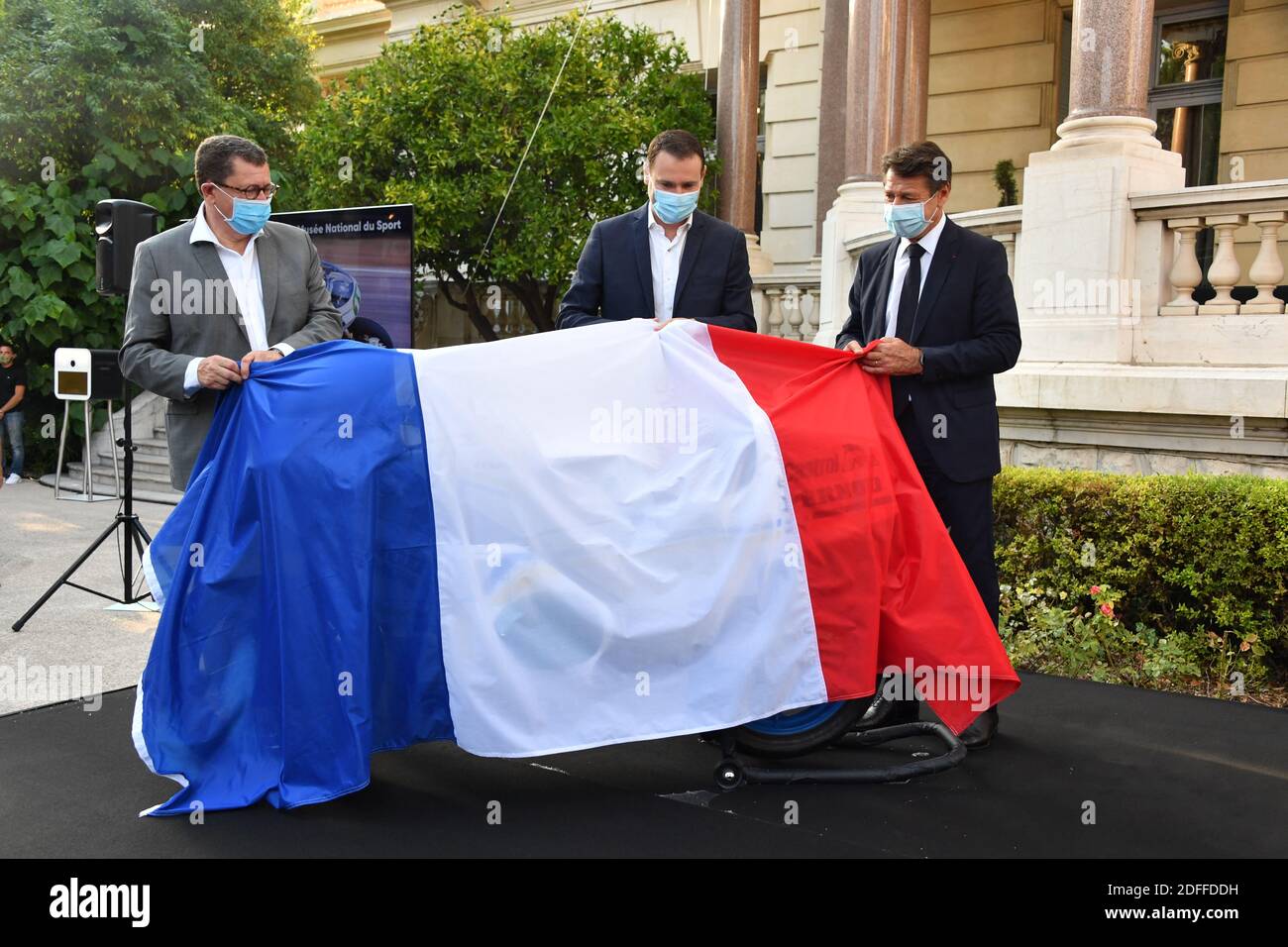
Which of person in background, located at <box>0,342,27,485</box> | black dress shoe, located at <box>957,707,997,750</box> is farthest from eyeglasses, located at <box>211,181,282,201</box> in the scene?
person in background, located at <box>0,342,27,485</box>

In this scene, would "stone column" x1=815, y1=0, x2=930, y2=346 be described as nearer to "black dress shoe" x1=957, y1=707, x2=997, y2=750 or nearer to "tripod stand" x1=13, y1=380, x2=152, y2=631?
"tripod stand" x1=13, y1=380, x2=152, y2=631

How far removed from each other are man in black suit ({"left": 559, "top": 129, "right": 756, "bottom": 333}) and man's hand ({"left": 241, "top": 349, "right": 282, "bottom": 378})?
1.19 m

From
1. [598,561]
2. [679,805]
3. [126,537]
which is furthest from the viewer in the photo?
[126,537]

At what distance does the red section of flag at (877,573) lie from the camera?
12.3ft

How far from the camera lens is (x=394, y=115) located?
12.6 m

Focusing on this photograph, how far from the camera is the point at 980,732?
4.34 meters

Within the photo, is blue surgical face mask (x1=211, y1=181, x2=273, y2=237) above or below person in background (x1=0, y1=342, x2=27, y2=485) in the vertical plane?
above

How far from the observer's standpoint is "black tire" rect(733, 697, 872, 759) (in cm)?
393

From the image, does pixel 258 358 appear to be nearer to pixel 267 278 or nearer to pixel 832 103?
pixel 267 278

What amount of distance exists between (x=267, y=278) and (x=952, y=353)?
8.88 feet

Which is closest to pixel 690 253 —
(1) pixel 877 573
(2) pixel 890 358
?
(2) pixel 890 358

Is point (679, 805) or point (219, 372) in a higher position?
point (219, 372)

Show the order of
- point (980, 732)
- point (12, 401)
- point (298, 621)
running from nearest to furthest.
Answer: point (298, 621) → point (980, 732) → point (12, 401)
